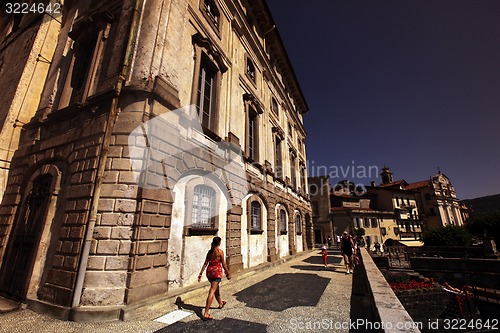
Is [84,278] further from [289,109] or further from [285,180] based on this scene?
[289,109]

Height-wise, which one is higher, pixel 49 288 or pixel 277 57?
pixel 277 57

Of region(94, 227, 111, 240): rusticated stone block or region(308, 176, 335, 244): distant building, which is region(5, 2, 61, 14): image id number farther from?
region(308, 176, 335, 244): distant building

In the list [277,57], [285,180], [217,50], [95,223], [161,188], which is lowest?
[95,223]

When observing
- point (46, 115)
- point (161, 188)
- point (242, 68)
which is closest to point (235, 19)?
point (242, 68)

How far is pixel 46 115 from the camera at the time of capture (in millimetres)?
7723

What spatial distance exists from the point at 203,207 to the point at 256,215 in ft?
14.5

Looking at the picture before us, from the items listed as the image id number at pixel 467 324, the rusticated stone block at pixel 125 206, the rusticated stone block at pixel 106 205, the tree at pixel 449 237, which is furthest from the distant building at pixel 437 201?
the rusticated stone block at pixel 106 205

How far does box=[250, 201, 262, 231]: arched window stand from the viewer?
35.9 feet

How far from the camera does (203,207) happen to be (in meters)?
7.54

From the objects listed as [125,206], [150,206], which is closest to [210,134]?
[150,206]

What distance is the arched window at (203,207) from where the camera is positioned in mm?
7168

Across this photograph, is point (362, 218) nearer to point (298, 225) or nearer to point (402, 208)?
point (402, 208)

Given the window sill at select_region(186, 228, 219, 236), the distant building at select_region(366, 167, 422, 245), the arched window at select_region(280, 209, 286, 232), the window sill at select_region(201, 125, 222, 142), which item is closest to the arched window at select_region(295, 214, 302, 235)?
the arched window at select_region(280, 209, 286, 232)

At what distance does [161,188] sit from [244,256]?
5.44 m
